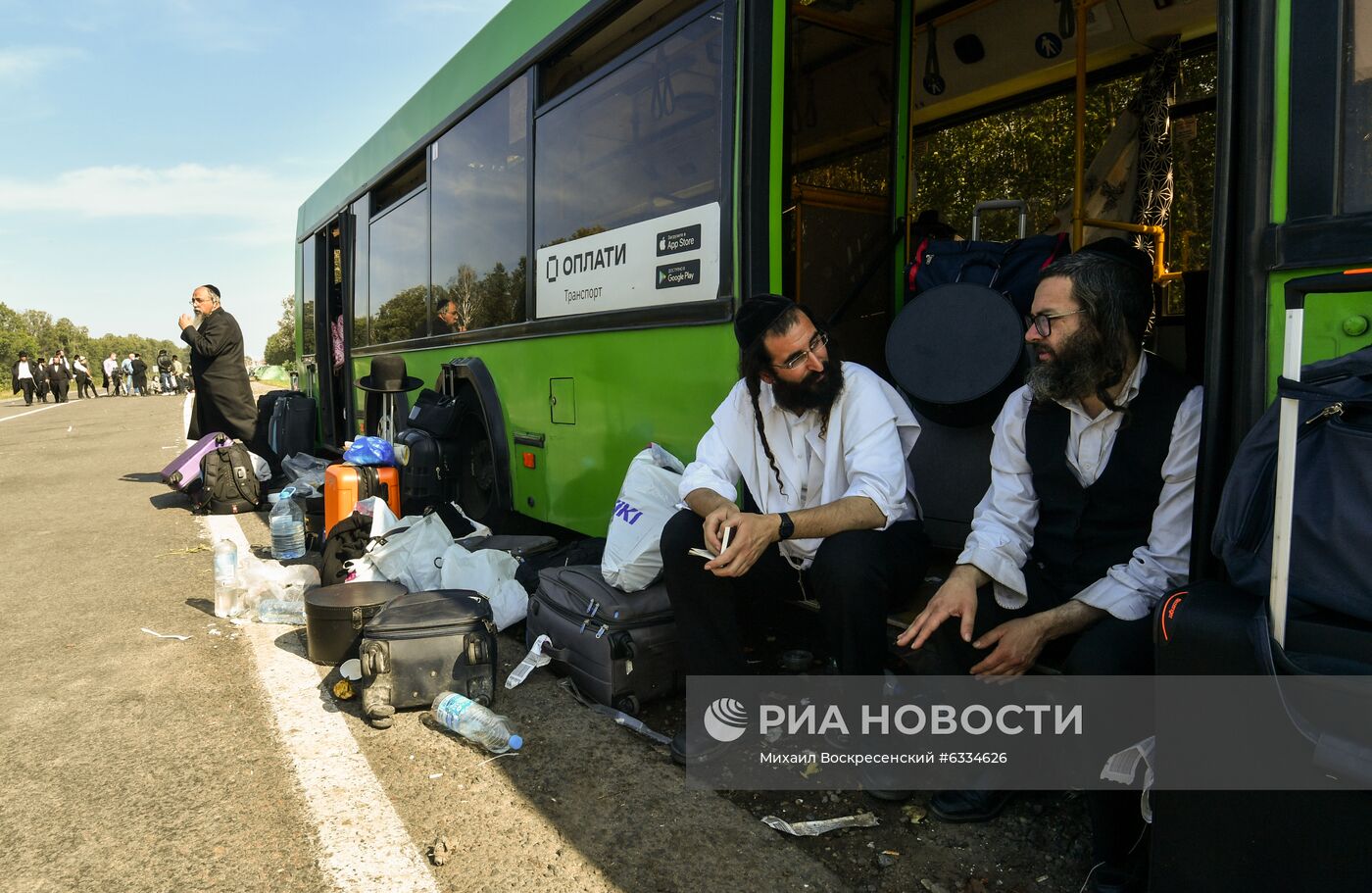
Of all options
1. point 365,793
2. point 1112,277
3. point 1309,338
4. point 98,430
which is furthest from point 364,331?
point 98,430

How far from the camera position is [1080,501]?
2422 millimetres

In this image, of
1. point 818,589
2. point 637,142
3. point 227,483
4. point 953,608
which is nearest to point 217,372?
point 227,483

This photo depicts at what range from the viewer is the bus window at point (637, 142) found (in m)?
3.33

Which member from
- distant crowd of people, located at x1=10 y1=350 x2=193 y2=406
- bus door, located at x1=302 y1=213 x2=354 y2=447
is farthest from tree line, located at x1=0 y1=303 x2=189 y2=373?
bus door, located at x1=302 y1=213 x2=354 y2=447

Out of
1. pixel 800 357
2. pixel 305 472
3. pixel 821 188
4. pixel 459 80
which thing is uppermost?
pixel 459 80

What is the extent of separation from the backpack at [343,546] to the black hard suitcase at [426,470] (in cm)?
117

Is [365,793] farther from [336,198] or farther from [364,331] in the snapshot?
[336,198]

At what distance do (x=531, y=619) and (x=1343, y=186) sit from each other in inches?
116

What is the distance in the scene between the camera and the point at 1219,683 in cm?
164

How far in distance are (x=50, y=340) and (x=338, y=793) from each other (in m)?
125

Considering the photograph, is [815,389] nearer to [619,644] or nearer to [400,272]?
[619,644]

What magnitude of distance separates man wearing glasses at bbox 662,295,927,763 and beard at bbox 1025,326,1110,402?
572 millimetres

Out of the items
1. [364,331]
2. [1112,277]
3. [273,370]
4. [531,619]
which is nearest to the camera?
[1112,277]

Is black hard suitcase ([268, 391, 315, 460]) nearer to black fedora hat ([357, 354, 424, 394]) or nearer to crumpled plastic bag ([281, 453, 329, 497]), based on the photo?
crumpled plastic bag ([281, 453, 329, 497])
